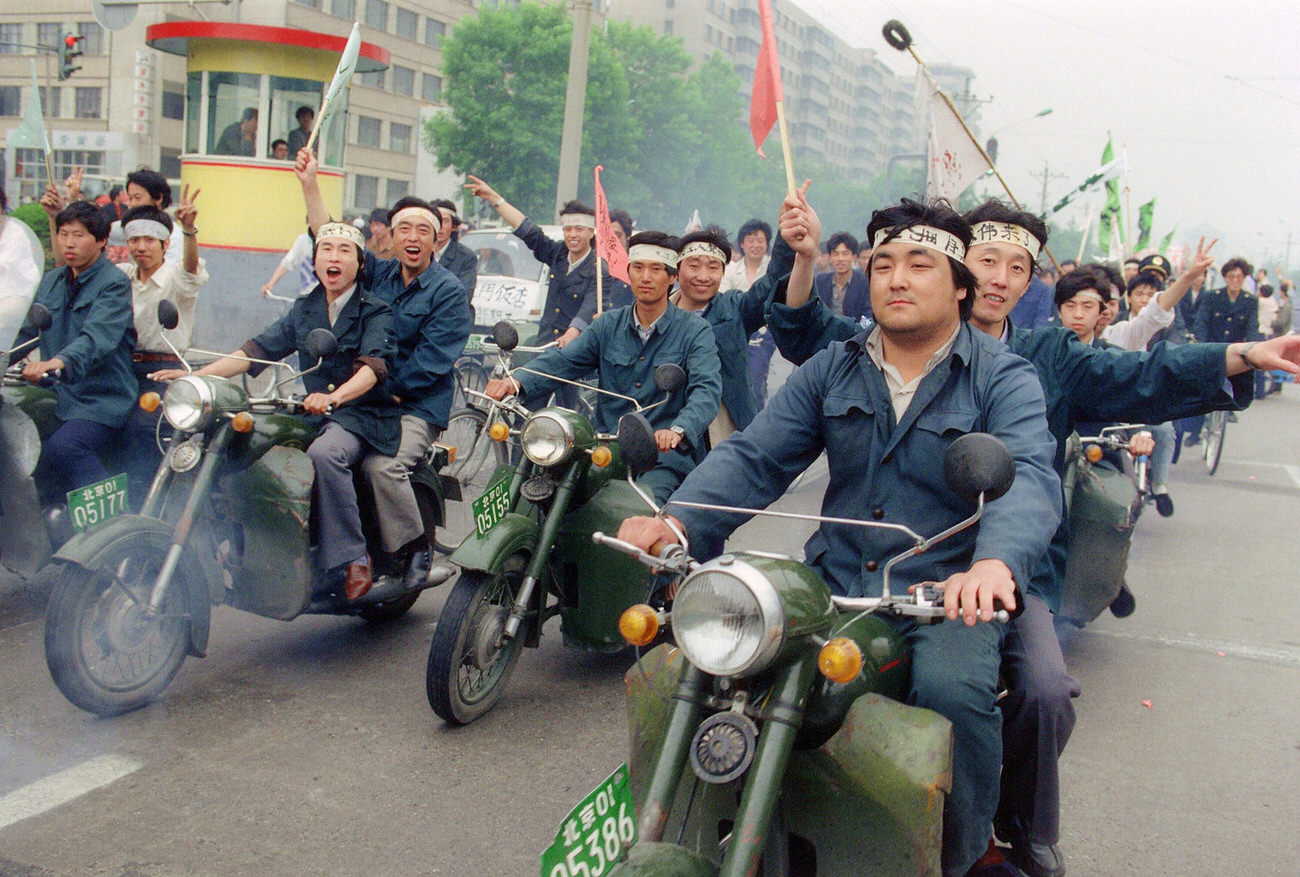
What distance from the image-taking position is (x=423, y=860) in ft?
11.1

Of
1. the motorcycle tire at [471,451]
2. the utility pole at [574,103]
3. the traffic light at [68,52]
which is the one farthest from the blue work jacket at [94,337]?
the traffic light at [68,52]

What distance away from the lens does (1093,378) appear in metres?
3.59

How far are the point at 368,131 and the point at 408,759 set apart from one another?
58.8m

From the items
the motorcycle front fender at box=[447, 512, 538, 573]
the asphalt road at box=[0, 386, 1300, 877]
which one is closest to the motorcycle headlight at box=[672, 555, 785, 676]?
the asphalt road at box=[0, 386, 1300, 877]

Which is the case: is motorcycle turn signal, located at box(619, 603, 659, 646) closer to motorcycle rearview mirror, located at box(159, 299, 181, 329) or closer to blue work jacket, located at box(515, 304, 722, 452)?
motorcycle rearview mirror, located at box(159, 299, 181, 329)

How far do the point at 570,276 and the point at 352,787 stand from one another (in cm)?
567

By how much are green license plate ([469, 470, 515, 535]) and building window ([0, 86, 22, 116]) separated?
4573 cm

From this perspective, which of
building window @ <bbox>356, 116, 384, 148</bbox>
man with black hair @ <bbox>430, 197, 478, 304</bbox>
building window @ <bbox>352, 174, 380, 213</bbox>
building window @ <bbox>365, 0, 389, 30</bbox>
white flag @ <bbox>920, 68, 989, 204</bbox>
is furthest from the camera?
building window @ <bbox>352, 174, 380, 213</bbox>

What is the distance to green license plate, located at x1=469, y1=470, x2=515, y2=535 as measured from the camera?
179 inches

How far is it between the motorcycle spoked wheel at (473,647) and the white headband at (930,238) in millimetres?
2022

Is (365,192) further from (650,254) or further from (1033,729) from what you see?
(1033,729)

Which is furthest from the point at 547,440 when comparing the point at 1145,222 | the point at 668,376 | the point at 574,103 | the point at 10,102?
the point at 10,102

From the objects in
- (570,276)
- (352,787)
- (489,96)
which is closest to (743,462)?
(352,787)

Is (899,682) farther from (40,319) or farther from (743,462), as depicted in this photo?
(40,319)
